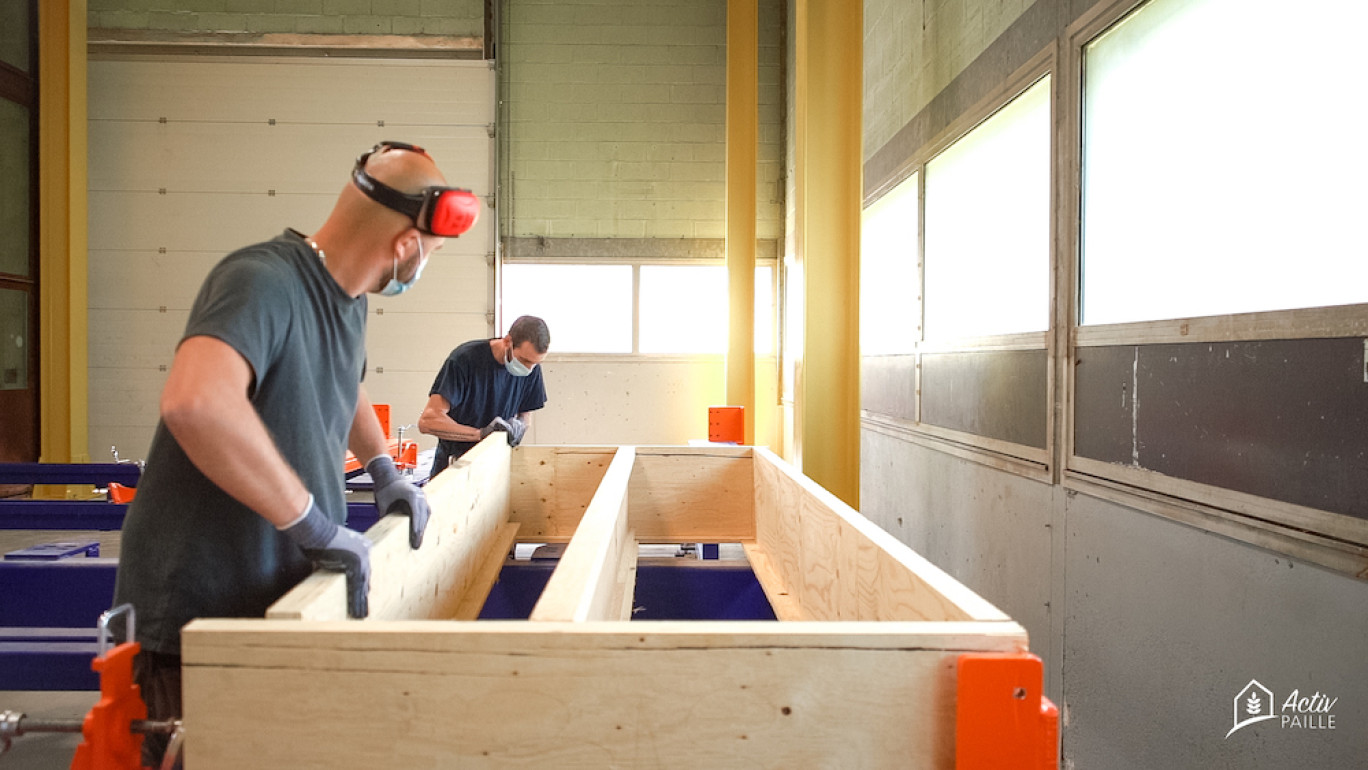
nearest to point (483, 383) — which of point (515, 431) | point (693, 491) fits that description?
point (515, 431)

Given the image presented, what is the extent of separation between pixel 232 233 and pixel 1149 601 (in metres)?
8.31

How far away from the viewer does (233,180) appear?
784 cm

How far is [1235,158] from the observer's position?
82.2 inches

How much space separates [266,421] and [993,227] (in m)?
3.18

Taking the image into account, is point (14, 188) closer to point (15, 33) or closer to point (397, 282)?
point (15, 33)

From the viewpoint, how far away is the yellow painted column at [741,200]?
22.6 feet

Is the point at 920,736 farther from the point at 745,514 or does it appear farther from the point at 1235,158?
the point at 745,514

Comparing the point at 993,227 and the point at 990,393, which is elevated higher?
the point at 993,227

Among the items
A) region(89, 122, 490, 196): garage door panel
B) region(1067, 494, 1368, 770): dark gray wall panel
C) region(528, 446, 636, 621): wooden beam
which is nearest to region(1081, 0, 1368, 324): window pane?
region(1067, 494, 1368, 770): dark gray wall panel

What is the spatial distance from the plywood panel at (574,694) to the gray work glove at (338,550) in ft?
0.74

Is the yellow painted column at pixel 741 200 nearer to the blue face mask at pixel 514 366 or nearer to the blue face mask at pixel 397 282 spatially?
the blue face mask at pixel 514 366

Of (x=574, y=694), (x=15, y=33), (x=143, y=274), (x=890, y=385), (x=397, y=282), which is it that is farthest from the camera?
(x=143, y=274)

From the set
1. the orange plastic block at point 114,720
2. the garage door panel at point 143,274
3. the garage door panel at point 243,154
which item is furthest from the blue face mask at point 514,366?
the garage door panel at point 143,274

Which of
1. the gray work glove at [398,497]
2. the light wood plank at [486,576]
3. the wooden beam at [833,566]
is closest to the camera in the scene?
the wooden beam at [833,566]
